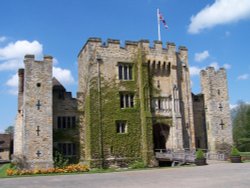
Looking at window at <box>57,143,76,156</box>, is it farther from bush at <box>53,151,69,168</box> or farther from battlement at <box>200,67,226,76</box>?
battlement at <box>200,67,226,76</box>

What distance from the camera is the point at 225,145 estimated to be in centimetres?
3772

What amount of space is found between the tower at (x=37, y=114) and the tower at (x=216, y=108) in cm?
1760

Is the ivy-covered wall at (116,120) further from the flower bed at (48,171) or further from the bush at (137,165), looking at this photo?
the flower bed at (48,171)

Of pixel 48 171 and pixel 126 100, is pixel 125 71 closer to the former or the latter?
pixel 126 100

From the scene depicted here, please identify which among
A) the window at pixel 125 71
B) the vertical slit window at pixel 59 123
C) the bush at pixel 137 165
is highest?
the window at pixel 125 71

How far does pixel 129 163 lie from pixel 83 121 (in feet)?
20.6

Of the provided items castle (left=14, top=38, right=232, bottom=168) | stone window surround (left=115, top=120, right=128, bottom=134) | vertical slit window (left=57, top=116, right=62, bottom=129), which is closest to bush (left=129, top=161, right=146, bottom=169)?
castle (left=14, top=38, right=232, bottom=168)

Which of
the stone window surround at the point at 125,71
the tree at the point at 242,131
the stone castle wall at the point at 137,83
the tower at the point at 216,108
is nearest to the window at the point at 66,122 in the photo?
the stone castle wall at the point at 137,83

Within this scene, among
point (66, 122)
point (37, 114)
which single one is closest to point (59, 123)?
point (66, 122)

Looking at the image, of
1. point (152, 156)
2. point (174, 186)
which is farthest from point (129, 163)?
point (174, 186)

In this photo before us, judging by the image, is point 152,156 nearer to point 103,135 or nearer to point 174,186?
point 103,135

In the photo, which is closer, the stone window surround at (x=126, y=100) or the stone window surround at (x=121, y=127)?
the stone window surround at (x=121, y=127)

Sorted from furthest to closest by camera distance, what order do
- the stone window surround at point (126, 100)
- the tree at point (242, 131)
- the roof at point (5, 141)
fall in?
1. the roof at point (5, 141)
2. the tree at point (242, 131)
3. the stone window surround at point (126, 100)

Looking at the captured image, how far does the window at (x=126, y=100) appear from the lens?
34.8 meters
